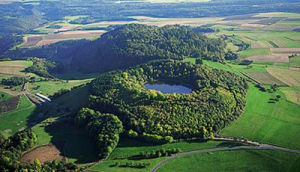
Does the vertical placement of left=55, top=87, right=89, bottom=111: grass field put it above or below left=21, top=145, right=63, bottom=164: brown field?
above

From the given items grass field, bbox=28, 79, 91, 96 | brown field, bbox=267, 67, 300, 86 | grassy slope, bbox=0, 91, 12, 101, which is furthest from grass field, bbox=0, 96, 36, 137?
brown field, bbox=267, 67, 300, 86

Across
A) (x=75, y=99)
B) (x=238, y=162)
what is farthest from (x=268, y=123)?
(x=75, y=99)

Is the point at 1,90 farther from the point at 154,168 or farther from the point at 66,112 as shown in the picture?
the point at 154,168

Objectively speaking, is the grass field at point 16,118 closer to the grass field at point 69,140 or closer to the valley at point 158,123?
the valley at point 158,123

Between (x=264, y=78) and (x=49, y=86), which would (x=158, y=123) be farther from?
(x=49, y=86)

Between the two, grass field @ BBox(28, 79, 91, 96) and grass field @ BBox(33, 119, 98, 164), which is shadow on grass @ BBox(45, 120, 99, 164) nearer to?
grass field @ BBox(33, 119, 98, 164)

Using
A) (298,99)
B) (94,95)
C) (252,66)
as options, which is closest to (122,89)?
(94,95)
